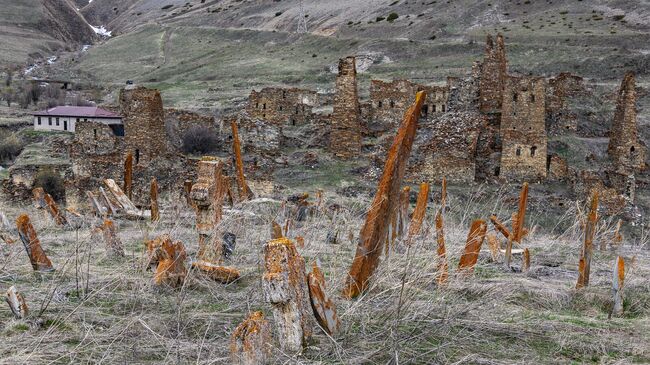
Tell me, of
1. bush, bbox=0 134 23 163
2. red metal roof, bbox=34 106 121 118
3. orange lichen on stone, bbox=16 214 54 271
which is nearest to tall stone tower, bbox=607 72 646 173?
orange lichen on stone, bbox=16 214 54 271

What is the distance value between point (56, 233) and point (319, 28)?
73758 mm

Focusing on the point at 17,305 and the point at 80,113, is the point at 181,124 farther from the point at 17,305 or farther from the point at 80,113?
the point at 17,305

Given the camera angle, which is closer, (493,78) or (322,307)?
(322,307)

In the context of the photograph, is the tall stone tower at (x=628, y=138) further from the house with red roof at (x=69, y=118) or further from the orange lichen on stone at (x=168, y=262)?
the house with red roof at (x=69, y=118)

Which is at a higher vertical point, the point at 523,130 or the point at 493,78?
the point at 493,78

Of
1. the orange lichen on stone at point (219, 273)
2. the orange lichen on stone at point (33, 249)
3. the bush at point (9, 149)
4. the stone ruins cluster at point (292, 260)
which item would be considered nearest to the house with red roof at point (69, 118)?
the bush at point (9, 149)

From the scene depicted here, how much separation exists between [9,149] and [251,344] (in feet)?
104

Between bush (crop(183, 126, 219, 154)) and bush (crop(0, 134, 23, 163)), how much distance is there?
9.48 m

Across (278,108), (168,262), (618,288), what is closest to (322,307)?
(168,262)

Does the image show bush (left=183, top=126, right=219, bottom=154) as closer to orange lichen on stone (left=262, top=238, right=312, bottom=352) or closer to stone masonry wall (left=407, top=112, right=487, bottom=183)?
stone masonry wall (left=407, top=112, right=487, bottom=183)

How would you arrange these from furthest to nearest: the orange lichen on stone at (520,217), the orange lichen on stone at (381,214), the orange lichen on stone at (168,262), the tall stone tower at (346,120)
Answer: the tall stone tower at (346,120) < the orange lichen on stone at (520,217) < the orange lichen on stone at (168,262) < the orange lichen on stone at (381,214)

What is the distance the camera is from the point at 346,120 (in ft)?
85.9

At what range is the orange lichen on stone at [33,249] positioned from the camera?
20.9ft

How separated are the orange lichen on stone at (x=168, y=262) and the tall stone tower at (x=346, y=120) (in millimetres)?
20063
